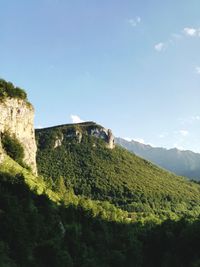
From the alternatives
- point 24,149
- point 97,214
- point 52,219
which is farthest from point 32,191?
point 24,149

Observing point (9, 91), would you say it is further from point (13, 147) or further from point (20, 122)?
point (13, 147)

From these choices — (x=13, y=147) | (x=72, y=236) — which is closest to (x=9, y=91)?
(x=13, y=147)

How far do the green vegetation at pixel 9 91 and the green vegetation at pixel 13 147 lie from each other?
11.2 metres

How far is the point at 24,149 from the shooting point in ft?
420

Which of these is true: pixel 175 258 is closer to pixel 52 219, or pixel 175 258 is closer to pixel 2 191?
pixel 52 219

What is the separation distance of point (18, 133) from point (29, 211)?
185 feet

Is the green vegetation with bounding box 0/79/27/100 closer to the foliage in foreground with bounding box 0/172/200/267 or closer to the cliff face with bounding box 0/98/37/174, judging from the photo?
the cliff face with bounding box 0/98/37/174

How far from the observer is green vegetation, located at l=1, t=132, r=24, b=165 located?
115 meters

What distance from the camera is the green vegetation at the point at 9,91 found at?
116562mm

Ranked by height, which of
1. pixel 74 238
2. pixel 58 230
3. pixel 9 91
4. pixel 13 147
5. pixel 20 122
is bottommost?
pixel 74 238

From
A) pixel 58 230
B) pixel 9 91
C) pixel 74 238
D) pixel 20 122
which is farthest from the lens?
pixel 20 122

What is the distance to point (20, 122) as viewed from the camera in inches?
5084

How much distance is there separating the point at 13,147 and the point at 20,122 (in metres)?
13.8

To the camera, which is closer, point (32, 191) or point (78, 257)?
point (78, 257)
